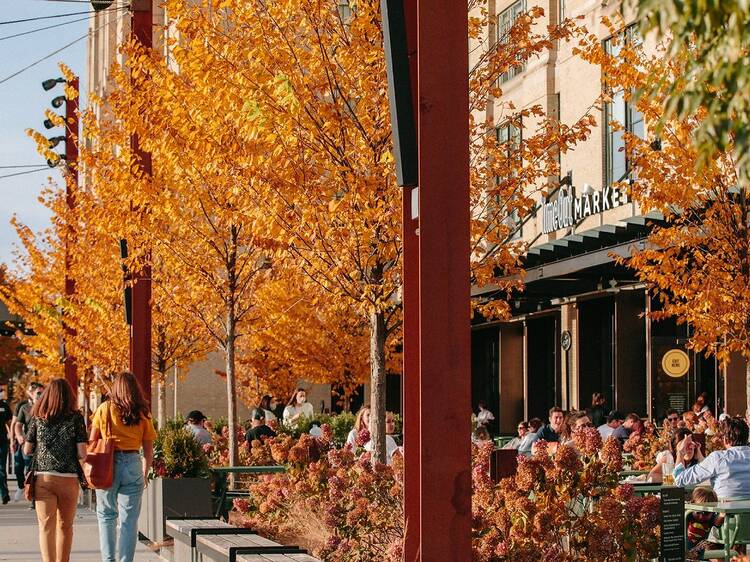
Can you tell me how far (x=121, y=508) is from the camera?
12062 millimetres

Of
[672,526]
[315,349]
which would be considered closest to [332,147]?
[672,526]

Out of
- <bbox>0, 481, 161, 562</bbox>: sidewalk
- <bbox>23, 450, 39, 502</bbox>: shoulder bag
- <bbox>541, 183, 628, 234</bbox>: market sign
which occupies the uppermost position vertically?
<bbox>541, 183, 628, 234</bbox>: market sign

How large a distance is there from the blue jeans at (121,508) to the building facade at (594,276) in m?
14.3

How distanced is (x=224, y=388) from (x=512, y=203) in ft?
114

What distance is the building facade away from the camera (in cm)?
2855

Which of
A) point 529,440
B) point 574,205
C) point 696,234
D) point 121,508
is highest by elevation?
point 574,205

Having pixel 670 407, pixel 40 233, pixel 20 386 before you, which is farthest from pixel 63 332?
pixel 20 386

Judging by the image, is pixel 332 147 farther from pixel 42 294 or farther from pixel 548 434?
pixel 42 294

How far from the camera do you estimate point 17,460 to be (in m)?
26.7

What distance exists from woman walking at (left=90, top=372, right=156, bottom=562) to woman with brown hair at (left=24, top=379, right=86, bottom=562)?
29 centimetres

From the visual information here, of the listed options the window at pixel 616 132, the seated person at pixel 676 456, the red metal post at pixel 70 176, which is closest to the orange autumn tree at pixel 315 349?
the red metal post at pixel 70 176

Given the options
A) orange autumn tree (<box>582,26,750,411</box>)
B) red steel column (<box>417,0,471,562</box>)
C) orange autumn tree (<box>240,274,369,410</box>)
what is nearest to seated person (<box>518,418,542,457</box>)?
orange autumn tree (<box>582,26,750,411</box>)

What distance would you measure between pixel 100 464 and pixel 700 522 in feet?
18.1

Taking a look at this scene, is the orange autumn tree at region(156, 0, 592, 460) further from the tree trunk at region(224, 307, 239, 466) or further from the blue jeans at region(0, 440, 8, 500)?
the blue jeans at region(0, 440, 8, 500)
